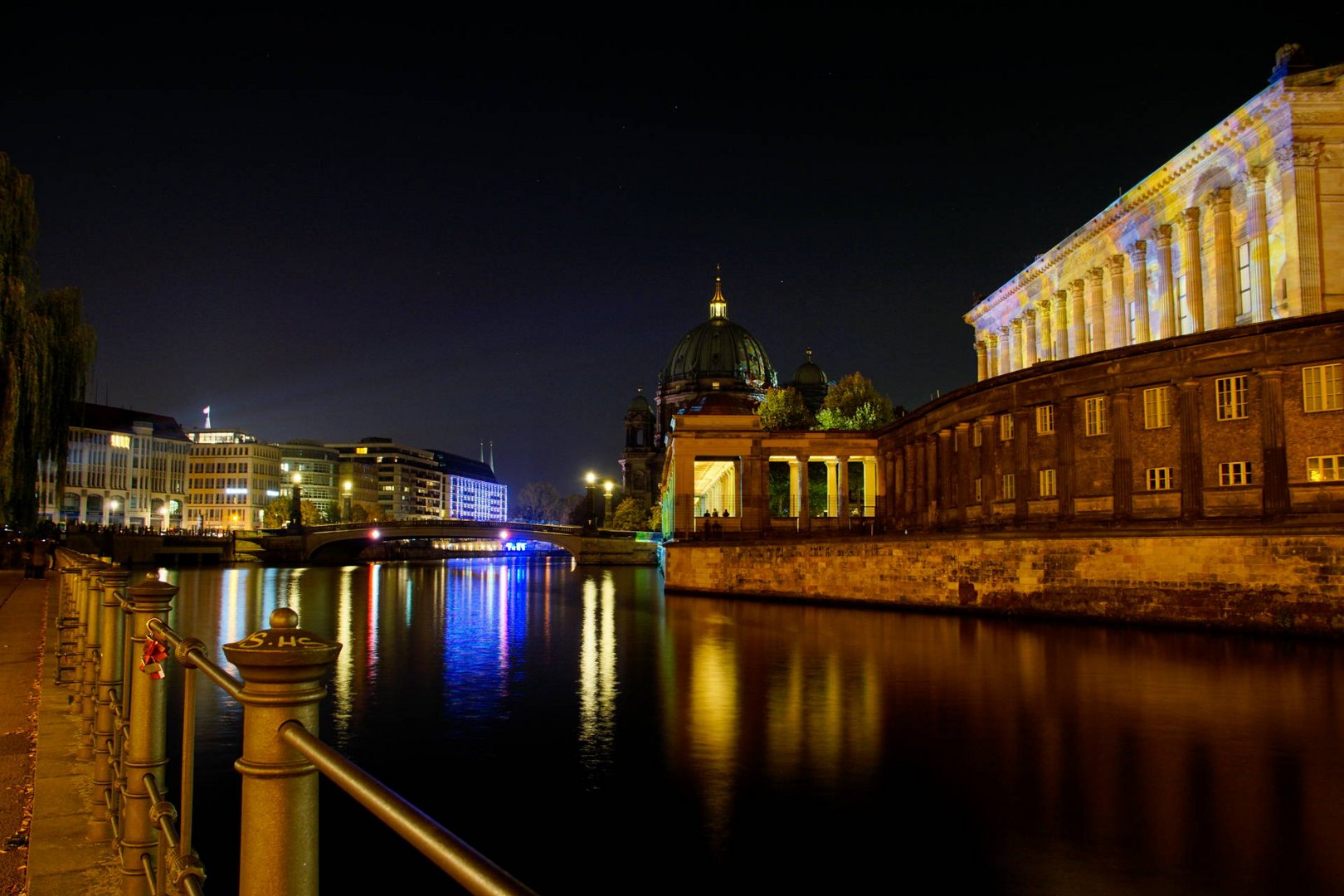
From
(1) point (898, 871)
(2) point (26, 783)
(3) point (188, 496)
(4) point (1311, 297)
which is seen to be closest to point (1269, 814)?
(1) point (898, 871)

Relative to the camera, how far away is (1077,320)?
70.0m

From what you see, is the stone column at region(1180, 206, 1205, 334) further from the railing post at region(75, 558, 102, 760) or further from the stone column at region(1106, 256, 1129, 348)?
the railing post at region(75, 558, 102, 760)

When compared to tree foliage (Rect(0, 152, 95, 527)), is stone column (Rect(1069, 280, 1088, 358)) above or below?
above

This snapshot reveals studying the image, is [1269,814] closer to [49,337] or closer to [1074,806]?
[1074,806]

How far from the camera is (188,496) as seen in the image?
17388 centimetres

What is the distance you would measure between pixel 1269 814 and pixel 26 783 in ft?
49.8

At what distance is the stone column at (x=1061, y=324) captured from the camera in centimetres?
7150

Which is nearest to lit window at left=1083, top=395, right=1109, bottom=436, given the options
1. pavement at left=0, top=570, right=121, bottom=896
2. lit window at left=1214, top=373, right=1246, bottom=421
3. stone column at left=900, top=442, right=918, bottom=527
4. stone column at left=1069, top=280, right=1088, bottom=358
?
lit window at left=1214, top=373, right=1246, bottom=421

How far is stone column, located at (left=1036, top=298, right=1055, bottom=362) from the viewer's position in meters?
74.8

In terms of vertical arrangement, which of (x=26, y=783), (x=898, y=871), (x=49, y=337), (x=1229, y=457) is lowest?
(x=898, y=871)

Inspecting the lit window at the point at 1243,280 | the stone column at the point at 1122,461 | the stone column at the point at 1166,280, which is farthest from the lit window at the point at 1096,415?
the stone column at the point at 1166,280

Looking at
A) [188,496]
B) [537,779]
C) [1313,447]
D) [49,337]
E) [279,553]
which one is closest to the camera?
[537,779]

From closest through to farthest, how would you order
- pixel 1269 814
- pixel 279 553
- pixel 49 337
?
pixel 1269 814 < pixel 49 337 < pixel 279 553

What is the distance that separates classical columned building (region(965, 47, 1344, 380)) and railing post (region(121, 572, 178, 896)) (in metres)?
47.0
